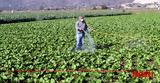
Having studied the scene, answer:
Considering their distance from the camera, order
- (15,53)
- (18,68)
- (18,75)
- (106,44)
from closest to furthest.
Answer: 1. (18,75)
2. (18,68)
3. (15,53)
4. (106,44)

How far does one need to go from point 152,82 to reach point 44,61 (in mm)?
4871

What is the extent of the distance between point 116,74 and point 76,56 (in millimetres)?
3530

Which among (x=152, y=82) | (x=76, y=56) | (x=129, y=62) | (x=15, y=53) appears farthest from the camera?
(x=15, y=53)

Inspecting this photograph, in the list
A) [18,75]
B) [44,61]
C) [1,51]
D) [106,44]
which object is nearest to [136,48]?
[106,44]

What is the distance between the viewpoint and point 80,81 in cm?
1036

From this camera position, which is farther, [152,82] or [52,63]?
[52,63]

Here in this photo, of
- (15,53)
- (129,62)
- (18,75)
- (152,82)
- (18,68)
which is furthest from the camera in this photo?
(15,53)

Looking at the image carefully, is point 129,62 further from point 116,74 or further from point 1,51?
point 1,51

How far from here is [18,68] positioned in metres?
12.4

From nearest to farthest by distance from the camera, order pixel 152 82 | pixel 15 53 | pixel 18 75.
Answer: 1. pixel 152 82
2. pixel 18 75
3. pixel 15 53

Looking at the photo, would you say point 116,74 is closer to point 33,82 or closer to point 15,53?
point 33,82

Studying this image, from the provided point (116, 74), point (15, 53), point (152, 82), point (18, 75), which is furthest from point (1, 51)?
point (152, 82)

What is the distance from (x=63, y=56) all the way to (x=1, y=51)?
3.59 m

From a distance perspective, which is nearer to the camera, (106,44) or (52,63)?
(52,63)
